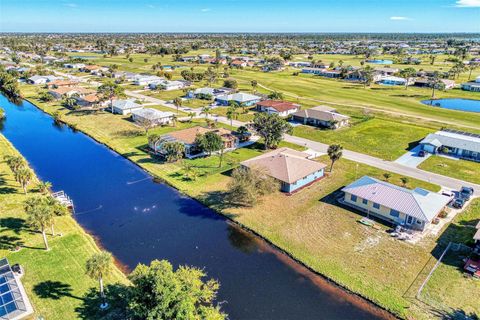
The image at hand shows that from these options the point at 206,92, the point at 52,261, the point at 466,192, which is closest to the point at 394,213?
the point at 466,192

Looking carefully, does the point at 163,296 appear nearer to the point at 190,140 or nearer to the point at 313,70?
the point at 190,140

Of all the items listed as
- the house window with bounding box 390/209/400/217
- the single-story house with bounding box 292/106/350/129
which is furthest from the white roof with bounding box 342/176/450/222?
the single-story house with bounding box 292/106/350/129

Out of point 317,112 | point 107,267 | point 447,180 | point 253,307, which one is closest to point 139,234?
point 107,267

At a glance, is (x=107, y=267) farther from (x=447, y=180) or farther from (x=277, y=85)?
(x=277, y=85)

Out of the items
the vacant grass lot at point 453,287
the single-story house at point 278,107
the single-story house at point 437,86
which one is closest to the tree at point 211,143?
the single-story house at point 278,107

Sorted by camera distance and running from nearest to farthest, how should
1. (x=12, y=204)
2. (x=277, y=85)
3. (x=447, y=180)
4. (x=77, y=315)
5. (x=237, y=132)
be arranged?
(x=77, y=315) → (x=12, y=204) → (x=447, y=180) → (x=237, y=132) → (x=277, y=85)

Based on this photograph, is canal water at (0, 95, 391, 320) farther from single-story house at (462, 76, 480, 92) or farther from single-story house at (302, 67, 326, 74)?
single-story house at (462, 76, 480, 92)

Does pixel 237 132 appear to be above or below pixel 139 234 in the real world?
above
